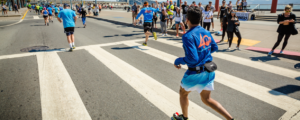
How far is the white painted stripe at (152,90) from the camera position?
3.17 m

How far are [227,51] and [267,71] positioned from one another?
231 centimetres

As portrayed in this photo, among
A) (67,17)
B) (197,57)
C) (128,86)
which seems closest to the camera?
(197,57)

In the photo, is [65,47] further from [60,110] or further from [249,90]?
[249,90]

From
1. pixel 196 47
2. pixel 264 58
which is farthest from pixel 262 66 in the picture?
pixel 196 47

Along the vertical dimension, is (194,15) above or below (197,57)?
above

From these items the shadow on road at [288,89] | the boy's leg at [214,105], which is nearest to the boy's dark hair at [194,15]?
the boy's leg at [214,105]

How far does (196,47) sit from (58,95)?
10.6ft

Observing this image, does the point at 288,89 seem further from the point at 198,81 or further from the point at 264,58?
the point at 198,81

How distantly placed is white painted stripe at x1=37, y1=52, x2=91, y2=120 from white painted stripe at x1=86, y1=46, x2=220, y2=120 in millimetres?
Result: 1273

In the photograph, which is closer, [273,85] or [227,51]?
[273,85]

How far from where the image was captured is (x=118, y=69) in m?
5.28

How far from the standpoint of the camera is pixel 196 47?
2166mm

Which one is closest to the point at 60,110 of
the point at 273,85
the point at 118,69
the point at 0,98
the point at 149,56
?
the point at 0,98

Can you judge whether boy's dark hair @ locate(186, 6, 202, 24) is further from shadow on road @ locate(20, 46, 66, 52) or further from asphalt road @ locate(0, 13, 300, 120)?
shadow on road @ locate(20, 46, 66, 52)
